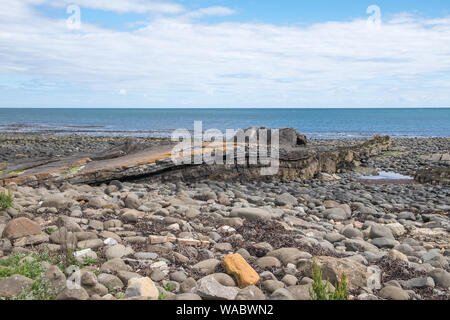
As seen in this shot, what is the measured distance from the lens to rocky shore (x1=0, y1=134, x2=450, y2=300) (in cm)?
461

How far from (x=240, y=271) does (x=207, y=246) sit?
1.45 m

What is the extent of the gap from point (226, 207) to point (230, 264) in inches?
162

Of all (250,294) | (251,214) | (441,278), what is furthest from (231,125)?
(250,294)

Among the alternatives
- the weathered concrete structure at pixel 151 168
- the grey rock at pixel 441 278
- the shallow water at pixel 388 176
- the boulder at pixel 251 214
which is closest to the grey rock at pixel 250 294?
the grey rock at pixel 441 278

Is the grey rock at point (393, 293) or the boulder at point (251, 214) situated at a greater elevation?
the boulder at point (251, 214)

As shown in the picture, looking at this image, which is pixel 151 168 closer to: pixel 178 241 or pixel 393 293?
pixel 178 241

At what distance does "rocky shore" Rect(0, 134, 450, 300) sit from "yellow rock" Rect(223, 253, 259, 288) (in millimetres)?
16

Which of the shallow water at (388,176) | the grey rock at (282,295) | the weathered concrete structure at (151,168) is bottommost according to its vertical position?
the shallow water at (388,176)

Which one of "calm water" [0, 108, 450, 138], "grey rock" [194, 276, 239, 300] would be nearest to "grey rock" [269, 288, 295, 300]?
"grey rock" [194, 276, 239, 300]

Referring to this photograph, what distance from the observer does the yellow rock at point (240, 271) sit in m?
4.86

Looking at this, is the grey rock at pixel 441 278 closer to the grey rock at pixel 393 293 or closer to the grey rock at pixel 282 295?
the grey rock at pixel 393 293

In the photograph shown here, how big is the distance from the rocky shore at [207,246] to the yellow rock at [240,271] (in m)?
0.02
